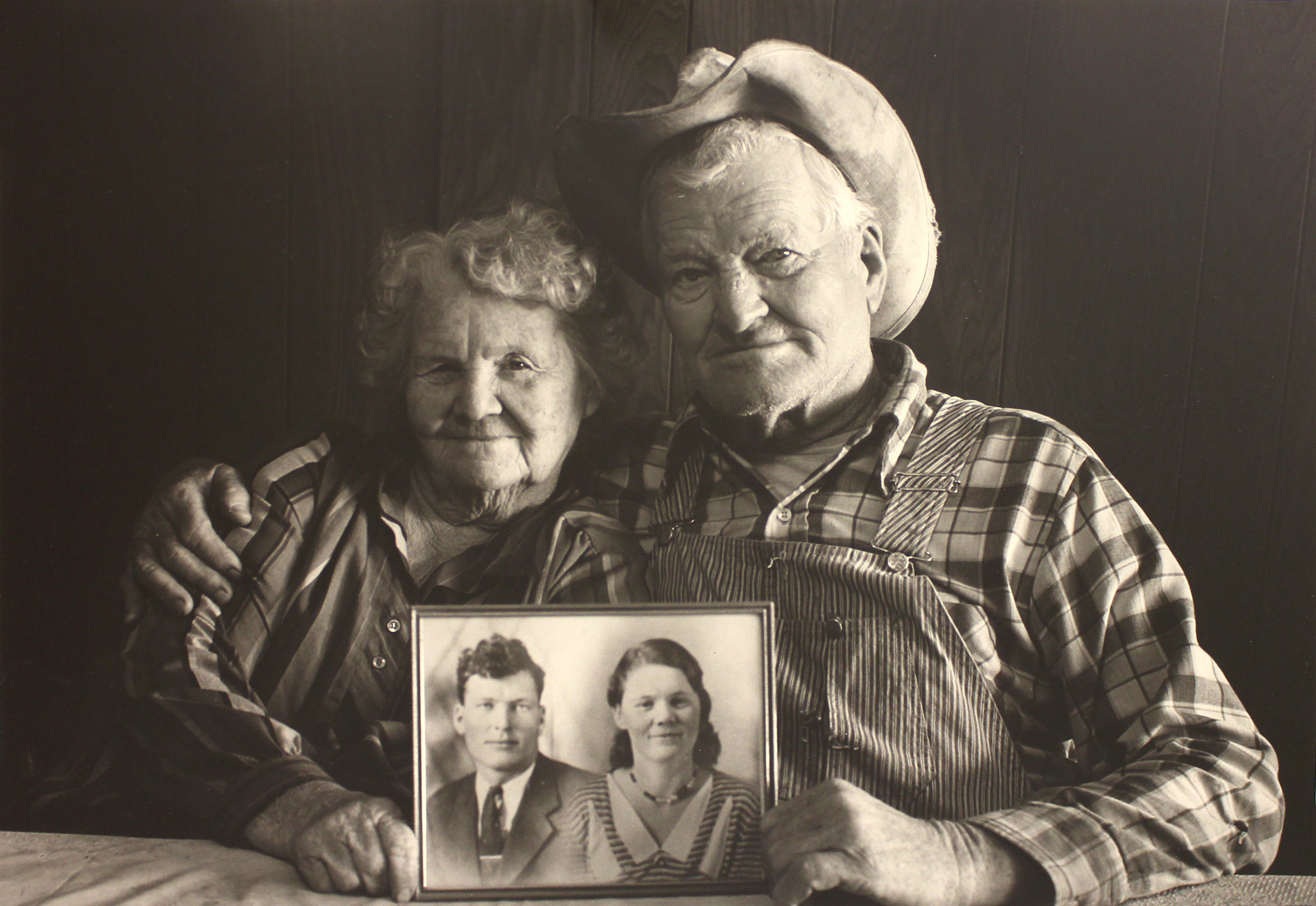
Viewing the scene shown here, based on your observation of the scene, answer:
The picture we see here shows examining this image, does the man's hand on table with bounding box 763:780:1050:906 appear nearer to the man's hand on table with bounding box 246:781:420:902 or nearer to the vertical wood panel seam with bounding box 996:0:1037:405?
the man's hand on table with bounding box 246:781:420:902

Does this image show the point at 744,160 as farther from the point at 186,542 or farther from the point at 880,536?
the point at 186,542

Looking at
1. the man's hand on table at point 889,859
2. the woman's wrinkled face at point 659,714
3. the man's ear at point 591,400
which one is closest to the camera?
the man's hand on table at point 889,859

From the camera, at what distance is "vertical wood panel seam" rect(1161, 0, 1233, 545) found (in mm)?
1430

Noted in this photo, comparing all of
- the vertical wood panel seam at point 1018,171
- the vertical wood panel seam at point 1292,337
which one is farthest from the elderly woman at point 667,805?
the vertical wood panel seam at point 1292,337

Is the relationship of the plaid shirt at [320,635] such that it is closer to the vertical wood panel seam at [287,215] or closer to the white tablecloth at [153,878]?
the white tablecloth at [153,878]

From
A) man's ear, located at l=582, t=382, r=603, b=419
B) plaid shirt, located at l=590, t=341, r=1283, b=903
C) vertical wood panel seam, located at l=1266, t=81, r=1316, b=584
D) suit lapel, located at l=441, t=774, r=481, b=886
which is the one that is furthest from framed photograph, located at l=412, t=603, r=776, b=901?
vertical wood panel seam, located at l=1266, t=81, r=1316, b=584

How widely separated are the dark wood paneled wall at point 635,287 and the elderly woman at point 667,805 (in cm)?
48

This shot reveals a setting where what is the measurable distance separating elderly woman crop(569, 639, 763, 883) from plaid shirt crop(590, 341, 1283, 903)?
279 millimetres

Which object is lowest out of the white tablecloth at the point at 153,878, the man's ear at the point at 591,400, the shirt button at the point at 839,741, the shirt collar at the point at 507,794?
the white tablecloth at the point at 153,878

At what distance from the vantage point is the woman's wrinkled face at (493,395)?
1.37 m

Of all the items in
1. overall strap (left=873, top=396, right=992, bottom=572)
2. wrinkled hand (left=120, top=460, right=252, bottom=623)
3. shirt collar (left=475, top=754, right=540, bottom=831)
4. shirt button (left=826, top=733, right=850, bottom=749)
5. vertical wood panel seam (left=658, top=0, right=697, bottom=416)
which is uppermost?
vertical wood panel seam (left=658, top=0, right=697, bottom=416)

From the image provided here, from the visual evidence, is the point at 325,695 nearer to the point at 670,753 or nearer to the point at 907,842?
the point at 670,753

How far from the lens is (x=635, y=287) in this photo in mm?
1419

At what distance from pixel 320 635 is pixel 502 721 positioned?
1.08 ft
